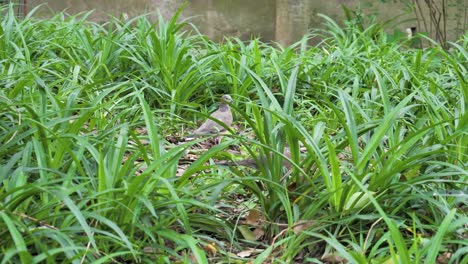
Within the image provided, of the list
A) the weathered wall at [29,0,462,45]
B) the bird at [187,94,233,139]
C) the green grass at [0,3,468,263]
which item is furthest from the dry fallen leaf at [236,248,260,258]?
the weathered wall at [29,0,462,45]

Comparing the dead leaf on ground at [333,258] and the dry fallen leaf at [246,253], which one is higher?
the dry fallen leaf at [246,253]

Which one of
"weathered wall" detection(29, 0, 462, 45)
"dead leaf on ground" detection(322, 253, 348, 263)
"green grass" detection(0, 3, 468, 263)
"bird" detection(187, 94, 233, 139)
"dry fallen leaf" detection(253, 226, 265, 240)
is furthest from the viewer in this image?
"weathered wall" detection(29, 0, 462, 45)

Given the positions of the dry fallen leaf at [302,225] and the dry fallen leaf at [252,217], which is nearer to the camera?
the dry fallen leaf at [302,225]

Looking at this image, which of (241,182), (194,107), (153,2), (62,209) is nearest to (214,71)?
(194,107)

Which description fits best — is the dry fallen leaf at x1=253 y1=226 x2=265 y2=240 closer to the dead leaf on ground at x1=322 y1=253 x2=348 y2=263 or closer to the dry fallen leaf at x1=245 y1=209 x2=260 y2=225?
the dry fallen leaf at x1=245 y1=209 x2=260 y2=225

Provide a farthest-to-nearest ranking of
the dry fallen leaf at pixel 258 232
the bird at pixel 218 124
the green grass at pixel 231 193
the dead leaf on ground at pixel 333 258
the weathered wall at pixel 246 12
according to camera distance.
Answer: the weathered wall at pixel 246 12 → the bird at pixel 218 124 → the dry fallen leaf at pixel 258 232 → the dead leaf on ground at pixel 333 258 → the green grass at pixel 231 193

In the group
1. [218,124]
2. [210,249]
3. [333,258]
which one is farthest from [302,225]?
[218,124]

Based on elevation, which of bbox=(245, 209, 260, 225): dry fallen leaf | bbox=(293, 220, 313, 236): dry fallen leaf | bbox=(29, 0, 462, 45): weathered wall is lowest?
bbox=(29, 0, 462, 45): weathered wall

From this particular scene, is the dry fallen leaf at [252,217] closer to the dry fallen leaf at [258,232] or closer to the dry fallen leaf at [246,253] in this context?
the dry fallen leaf at [258,232]

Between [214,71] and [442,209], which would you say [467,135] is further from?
[214,71]

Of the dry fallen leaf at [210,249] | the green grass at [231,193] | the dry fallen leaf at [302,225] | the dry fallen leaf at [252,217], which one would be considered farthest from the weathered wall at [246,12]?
the dry fallen leaf at [210,249]

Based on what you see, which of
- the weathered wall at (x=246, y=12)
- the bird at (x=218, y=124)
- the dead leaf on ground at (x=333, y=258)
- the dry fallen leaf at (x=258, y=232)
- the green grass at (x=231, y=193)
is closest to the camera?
the green grass at (x=231, y=193)

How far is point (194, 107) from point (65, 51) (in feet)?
2.68

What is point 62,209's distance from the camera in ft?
7.43
